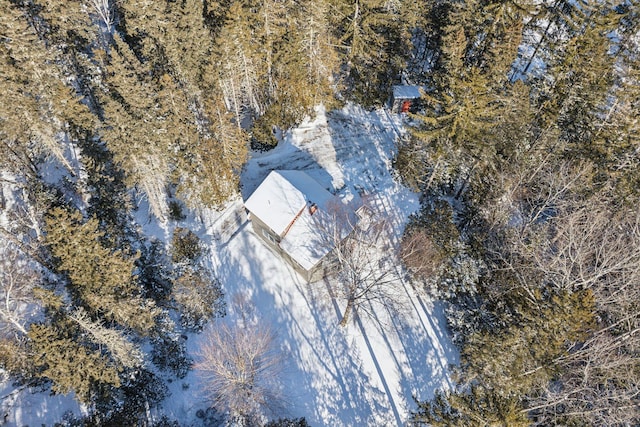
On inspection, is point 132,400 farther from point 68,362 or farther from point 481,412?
point 481,412

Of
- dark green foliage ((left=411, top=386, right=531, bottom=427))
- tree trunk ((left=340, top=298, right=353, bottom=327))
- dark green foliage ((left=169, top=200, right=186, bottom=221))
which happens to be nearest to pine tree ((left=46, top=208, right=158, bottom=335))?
dark green foliage ((left=169, top=200, right=186, bottom=221))

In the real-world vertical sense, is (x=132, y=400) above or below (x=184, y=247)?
below

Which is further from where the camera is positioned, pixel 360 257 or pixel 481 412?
pixel 360 257

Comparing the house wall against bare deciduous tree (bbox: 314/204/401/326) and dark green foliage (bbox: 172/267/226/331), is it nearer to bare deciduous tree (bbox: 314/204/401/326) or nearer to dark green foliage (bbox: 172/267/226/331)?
bare deciduous tree (bbox: 314/204/401/326)

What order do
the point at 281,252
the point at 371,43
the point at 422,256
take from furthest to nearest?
the point at 371,43
the point at 281,252
the point at 422,256

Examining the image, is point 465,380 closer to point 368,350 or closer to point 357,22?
point 368,350

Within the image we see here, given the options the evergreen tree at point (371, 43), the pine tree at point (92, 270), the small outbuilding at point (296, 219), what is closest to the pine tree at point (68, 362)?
the pine tree at point (92, 270)

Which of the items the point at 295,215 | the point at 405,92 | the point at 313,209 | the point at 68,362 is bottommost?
the point at 68,362

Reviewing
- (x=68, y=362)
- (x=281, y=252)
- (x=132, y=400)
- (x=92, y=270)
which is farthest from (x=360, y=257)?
(x=68, y=362)
